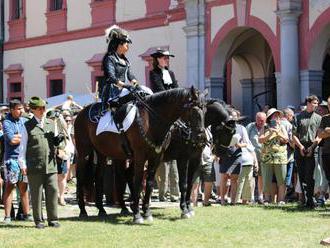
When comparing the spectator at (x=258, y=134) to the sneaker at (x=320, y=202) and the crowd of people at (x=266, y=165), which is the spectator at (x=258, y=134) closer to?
the crowd of people at (x=266, y=165)

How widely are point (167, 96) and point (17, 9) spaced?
22.1 meters

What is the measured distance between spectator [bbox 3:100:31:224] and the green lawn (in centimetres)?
37

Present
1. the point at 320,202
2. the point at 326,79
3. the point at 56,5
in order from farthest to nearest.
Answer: the point at 56,5 → the point at 326,79 → the point at 320,202

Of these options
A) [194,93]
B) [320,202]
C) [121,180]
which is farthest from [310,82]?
[194,93]

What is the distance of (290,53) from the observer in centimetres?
1883

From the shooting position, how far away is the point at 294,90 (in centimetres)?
1873

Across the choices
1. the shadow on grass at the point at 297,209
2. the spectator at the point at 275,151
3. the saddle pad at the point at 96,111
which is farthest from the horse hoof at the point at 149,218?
the spectator at the point at 275,151

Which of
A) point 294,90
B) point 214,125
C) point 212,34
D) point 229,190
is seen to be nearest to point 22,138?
point 214,125

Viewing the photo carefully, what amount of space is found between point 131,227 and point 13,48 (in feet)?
73.5

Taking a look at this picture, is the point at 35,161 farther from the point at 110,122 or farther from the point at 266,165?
the point at 266,165

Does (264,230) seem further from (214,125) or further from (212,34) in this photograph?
(212,34)

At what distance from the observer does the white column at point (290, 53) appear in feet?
61.4

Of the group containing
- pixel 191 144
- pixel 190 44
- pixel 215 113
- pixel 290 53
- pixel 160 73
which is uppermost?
pixel 190 44

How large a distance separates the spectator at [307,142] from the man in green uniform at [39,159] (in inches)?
174
